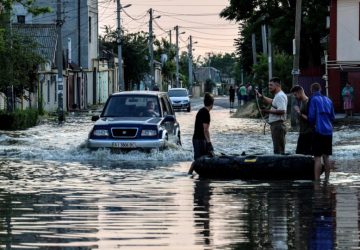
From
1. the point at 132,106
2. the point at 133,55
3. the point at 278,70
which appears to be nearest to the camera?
the point at 132,106

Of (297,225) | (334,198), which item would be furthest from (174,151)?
(297,225)

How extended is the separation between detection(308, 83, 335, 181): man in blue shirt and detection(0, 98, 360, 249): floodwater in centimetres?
52

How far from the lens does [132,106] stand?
87.8ft

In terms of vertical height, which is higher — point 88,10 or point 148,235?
point 88,10

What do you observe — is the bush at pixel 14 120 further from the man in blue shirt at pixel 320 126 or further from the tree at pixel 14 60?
the man in blue shirt at pixel 320 126

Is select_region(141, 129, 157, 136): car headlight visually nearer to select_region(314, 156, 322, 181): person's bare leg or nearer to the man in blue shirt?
the man in blue shirt

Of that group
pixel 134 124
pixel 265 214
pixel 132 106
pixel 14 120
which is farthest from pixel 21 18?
pixel 265 214

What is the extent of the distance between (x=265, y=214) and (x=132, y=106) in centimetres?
1250

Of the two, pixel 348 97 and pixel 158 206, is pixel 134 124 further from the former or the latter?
pixel 348 97

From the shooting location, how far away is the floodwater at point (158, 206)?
11945 millimetres

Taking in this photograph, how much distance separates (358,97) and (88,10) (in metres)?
36.7

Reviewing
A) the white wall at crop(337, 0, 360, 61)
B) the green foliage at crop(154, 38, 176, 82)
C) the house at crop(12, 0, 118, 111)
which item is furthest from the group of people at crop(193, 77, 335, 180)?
the green foliage at crop(154, 38, 176, 82)

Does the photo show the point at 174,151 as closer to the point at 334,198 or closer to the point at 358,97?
the point at 334,198

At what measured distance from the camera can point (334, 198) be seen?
16.8 m
